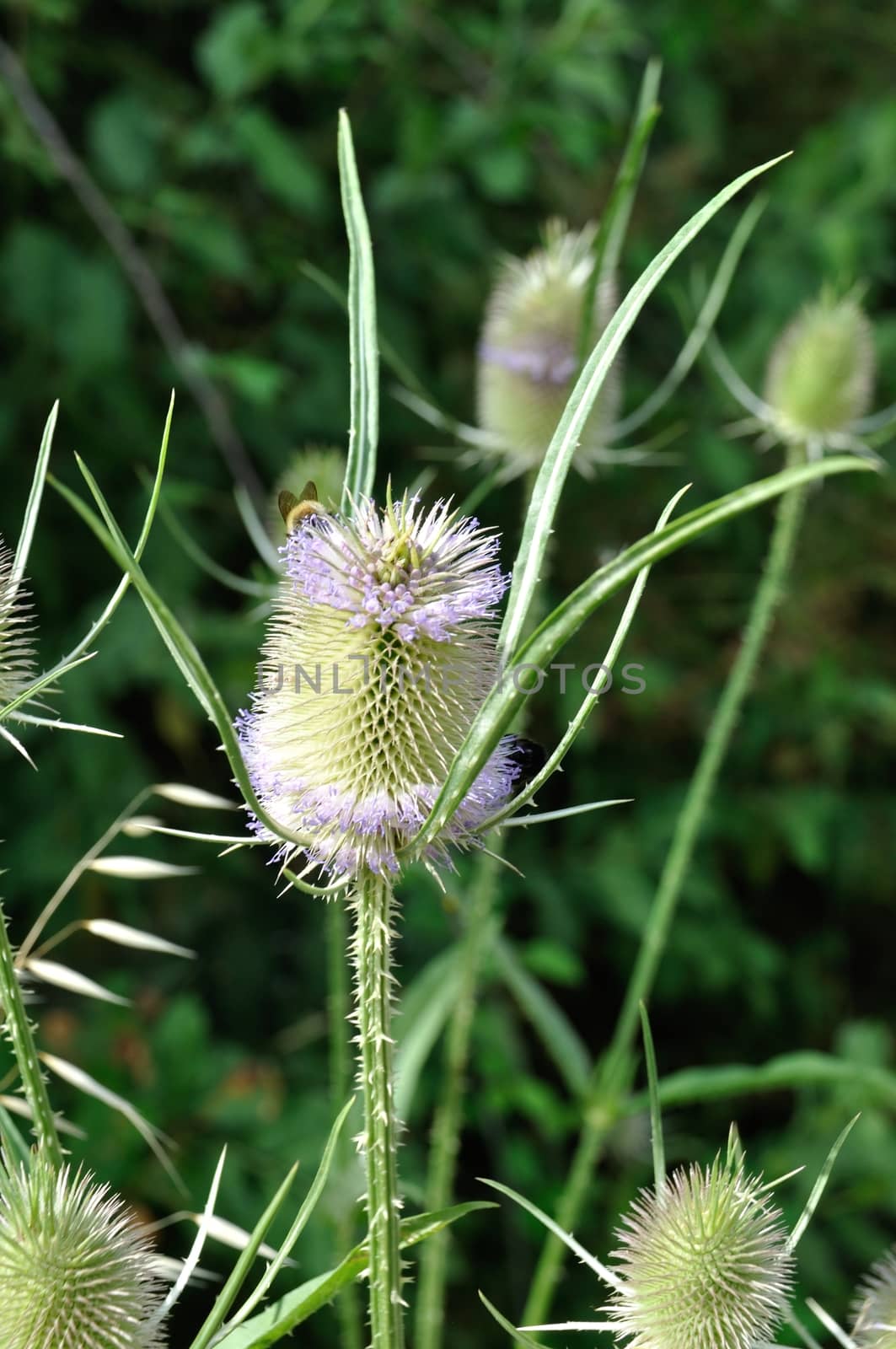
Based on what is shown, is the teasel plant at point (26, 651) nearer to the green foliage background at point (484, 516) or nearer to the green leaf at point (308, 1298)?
the green leaf at point (308, 1298)

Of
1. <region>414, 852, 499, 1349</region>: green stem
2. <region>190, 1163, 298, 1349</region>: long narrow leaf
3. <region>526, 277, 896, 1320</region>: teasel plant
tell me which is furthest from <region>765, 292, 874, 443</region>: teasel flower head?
<region>190, 1163, 298, 1349</region>: long narrow leaf

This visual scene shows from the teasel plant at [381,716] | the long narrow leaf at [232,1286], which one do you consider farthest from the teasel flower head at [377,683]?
the long narrow leaf at [232,1286]

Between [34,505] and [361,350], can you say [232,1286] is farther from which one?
[361,350]

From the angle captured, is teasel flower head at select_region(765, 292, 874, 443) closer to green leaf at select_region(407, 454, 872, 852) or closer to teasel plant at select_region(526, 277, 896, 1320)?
teasel plant at select_region(526, 277, 896, 1320)

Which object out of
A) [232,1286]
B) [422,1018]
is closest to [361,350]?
[232,1286]

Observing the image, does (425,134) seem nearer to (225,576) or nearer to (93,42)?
(93,42)

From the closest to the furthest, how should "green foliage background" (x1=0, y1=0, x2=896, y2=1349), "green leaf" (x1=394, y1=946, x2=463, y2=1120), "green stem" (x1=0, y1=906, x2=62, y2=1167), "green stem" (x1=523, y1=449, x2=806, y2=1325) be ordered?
"green stem" (x1=0, y1=906, x2=62, y2=1167)
"green stem" (x1=523, y1=449, x2=806, y2=1325)
"green leaf" (x1=394, y1=946, x2=463, y2=1120)
"green foliage background" (x1=0, y1=0, x2=896, y2=1349)
